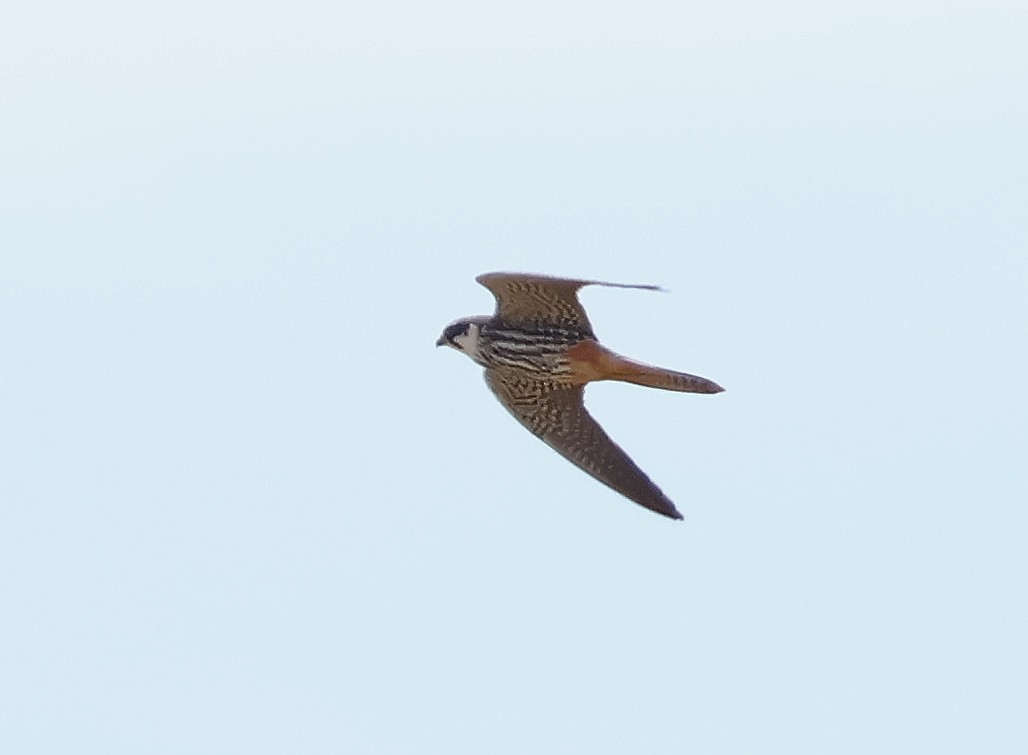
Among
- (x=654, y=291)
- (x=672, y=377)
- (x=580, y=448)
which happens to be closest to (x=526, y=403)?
(x=580, y=448)

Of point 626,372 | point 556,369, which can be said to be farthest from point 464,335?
point 626,372

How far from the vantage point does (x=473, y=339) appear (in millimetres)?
14641

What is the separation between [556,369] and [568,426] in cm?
90

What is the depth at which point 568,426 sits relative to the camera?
14992 mm

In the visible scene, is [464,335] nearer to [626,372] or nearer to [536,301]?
[536,301]

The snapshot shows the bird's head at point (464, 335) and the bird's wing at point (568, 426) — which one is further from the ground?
the bird's head at point (464, 335)

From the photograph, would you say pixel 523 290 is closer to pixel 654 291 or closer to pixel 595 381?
pixel 595 381

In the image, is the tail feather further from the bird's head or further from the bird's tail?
the bird's head

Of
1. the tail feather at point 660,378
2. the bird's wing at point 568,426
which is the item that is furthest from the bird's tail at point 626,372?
the bird's wing at point 568,426

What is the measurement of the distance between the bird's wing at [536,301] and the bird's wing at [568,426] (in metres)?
0.70

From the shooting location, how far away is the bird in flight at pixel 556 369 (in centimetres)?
1378

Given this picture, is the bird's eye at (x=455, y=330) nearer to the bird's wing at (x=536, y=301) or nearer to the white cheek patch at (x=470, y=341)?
the white cheek patch at (x=470, y=341)

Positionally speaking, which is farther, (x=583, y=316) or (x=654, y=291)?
(x=583, y=316)

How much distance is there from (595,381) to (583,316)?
55cm
